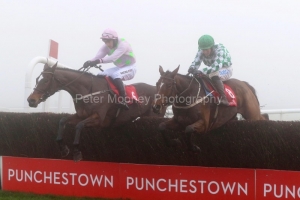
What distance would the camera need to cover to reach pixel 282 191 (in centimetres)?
561

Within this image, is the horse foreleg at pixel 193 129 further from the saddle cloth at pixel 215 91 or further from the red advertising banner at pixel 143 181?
→ the saddle cloth at pixel 215 91

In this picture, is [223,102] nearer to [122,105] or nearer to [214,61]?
[214,61]

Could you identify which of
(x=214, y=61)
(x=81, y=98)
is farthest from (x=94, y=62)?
(x=214, y=61)

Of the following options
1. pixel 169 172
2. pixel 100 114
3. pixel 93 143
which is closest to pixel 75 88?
pixel 100 114

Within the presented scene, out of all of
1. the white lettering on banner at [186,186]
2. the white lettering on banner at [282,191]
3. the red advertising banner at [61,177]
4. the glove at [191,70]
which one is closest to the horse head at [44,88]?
the red advertising banner at [61,177]

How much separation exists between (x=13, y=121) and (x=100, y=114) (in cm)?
220

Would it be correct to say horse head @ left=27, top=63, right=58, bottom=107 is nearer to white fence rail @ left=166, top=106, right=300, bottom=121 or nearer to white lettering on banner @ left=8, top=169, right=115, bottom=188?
white lettering on banner @ left=8, top=169, right=115, bottom=188

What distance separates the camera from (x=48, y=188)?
663cm

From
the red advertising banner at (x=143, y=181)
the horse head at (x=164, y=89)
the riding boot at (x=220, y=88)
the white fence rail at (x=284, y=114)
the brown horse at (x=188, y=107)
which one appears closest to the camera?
the horse head at (x=164, y=89)

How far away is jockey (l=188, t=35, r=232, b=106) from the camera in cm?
600

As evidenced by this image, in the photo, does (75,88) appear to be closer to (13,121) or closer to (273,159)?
(13,121)

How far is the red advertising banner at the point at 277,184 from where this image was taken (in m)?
5.55

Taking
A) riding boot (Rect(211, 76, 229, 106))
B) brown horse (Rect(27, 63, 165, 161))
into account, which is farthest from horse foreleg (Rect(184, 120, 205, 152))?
brown horse (Rect(27, 63, 165, 161))

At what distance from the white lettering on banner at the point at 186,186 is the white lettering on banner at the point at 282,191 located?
0.92ft
